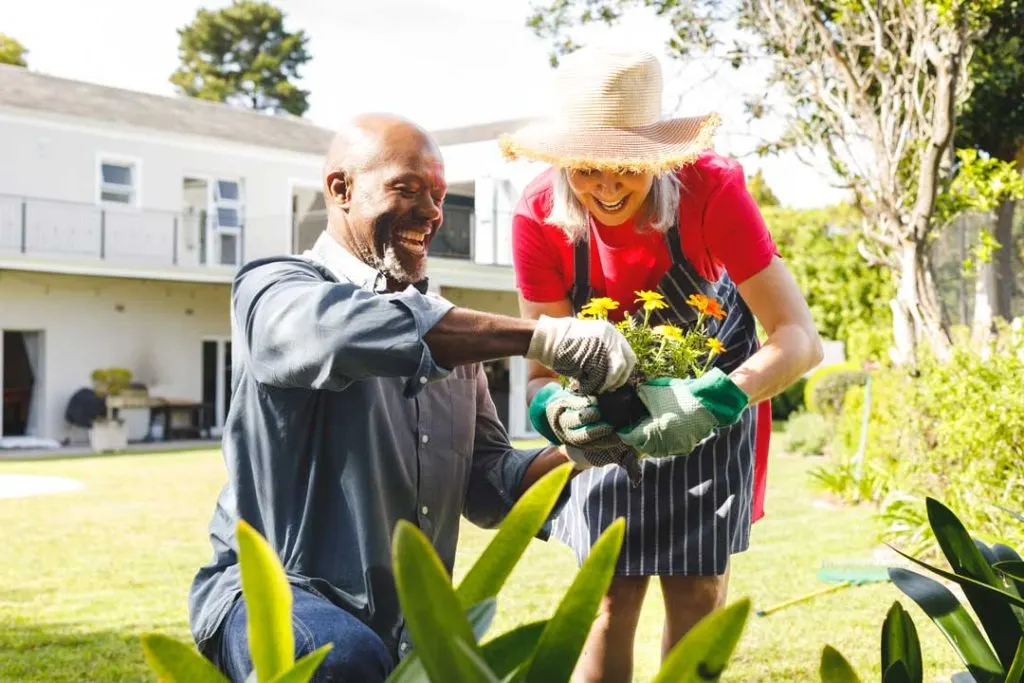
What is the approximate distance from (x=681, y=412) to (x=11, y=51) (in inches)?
1870

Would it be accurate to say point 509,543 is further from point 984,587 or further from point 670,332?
point 670,332

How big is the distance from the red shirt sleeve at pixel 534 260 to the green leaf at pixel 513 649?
234cm

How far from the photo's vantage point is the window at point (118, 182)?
25.5 meters

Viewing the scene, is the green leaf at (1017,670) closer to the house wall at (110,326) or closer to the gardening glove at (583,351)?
the gardening glove at (583,351)

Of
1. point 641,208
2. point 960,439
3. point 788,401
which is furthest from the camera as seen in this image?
point 788,401

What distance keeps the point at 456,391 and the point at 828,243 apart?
24.2 metres

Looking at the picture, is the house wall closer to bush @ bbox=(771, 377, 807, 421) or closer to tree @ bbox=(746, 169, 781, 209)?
bush @ bbox=(771, 377, 807, 421)

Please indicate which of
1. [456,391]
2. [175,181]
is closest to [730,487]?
[456,391]

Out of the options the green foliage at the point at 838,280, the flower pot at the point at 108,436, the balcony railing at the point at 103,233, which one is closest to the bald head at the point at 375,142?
the flower pot at the point at 108,436

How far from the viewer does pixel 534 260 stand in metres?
3.51

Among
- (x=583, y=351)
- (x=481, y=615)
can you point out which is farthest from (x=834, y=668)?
(x=583, y=351)

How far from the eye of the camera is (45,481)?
16.5 m

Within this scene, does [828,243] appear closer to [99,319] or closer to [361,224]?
[99,319]

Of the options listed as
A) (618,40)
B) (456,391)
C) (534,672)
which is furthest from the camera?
(618,40)
